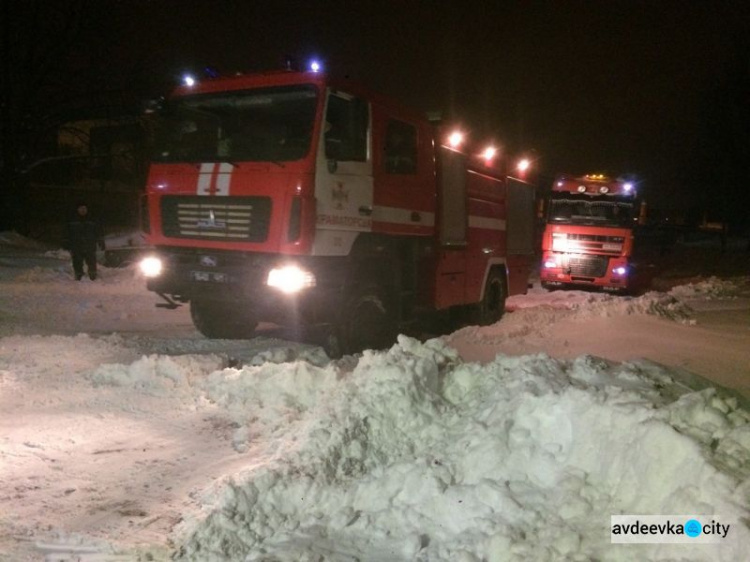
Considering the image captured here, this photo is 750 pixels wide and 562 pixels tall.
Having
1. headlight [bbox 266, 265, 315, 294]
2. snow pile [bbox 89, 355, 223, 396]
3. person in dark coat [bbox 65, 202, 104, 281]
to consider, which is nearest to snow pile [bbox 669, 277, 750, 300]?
headlight [bbox 266, 265, 315, 294]

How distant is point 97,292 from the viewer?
13.7m

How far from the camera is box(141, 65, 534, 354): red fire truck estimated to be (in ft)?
23.1

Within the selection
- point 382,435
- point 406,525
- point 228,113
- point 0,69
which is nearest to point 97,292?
point 228,113

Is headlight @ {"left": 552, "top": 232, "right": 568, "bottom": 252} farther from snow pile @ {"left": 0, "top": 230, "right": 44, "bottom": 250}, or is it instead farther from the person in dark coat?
snow pile @ {"left": 0, "top": 230, "right": 44, "bottom": 250}

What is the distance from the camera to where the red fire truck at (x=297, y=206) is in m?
7.04

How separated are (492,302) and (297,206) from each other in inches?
233

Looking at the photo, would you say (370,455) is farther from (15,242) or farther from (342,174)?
(15,242)

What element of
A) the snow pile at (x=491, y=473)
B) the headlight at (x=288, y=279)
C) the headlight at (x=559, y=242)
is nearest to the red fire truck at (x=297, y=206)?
the headlight at (x=288, y=279)

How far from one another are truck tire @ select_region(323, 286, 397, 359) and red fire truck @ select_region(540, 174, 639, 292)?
10094 mm

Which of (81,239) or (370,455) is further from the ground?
(81,239)

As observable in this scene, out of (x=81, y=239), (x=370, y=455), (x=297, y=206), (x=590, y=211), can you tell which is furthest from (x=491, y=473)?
(x=590, y=211)

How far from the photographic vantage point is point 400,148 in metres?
8.48

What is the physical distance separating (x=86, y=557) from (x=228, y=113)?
17.2 ft

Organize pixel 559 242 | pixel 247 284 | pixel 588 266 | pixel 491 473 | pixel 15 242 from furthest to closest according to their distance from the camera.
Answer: pixel 15 242
pixel 559 242
pixel 588 266
pixel 247 284
pixel 491 473
